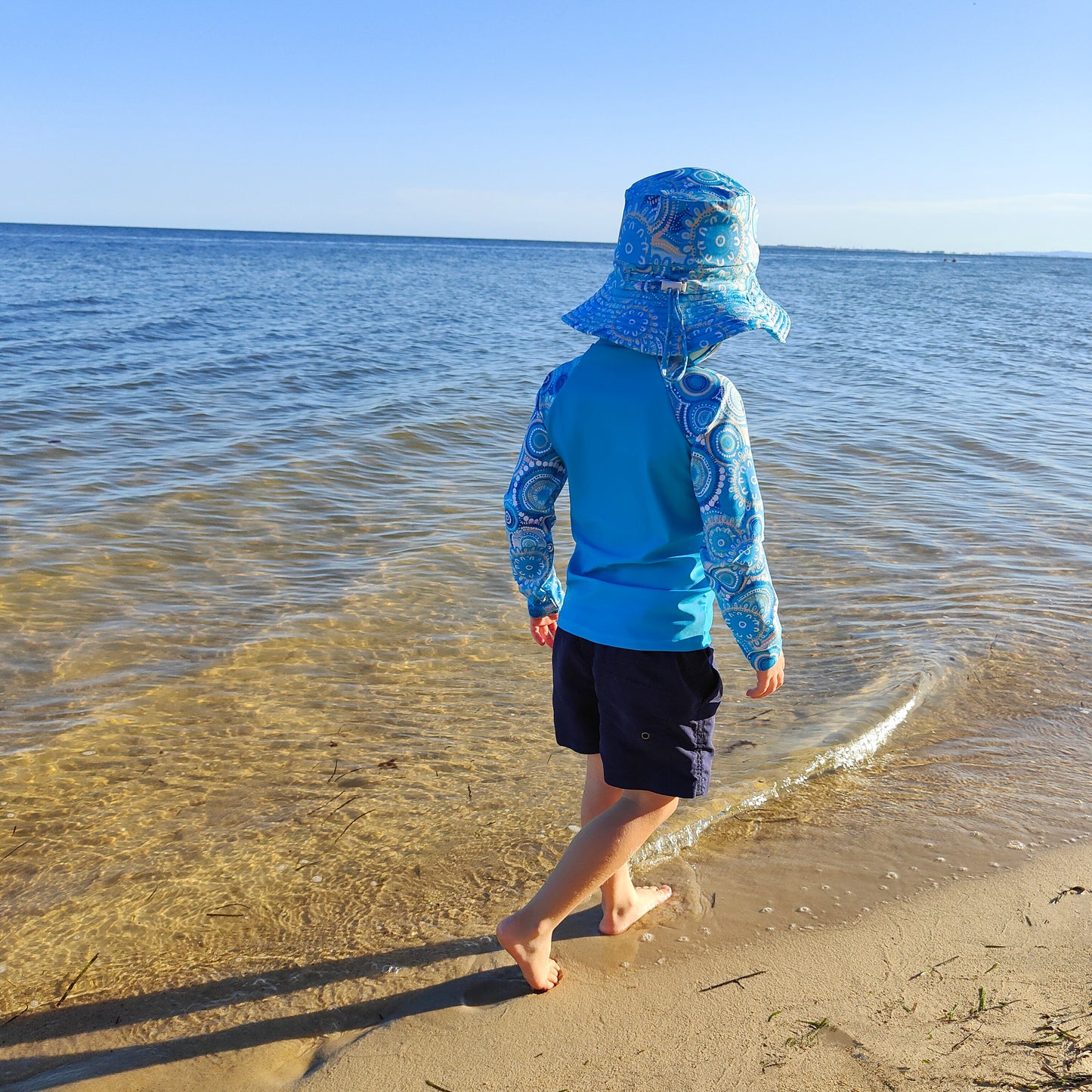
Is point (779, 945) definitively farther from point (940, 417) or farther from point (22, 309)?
point (22, 309)

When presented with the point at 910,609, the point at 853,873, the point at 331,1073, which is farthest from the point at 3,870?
the point at 910,609

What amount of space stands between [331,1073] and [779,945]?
1.20 m

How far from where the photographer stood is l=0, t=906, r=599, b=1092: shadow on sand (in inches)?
86.1

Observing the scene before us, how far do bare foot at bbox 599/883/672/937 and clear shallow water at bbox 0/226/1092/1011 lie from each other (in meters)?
0.37

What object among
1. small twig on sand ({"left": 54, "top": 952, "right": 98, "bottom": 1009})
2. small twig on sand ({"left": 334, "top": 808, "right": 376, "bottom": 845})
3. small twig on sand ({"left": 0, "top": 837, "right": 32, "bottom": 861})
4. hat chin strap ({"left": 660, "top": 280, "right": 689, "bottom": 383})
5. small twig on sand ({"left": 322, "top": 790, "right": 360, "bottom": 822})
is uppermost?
hat chin strap ({"left": 660, "top": 280, "right": 689, "bottom": 383})

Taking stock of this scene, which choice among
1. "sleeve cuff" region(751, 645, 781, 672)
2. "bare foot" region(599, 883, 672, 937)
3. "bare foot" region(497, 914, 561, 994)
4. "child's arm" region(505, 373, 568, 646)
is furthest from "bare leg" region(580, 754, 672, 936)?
"sleeve cuff" region(751, 645, 781, 672)

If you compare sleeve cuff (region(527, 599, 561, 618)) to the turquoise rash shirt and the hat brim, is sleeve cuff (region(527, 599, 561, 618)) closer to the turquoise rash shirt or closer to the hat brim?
the turquoise rash shirt

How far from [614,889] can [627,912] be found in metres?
0.11

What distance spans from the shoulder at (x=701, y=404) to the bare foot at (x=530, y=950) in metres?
1.28

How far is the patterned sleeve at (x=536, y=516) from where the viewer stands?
7.44 ft

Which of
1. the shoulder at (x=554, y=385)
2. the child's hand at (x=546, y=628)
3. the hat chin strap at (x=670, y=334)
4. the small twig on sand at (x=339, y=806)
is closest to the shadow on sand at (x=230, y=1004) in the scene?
the small twig on sand at (x=339, y=806)

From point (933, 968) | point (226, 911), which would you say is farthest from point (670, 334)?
point (226, 911)

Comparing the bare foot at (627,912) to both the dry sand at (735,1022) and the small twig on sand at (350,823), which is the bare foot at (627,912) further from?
the small twig on sand at (350,823)

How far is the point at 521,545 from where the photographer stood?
237 cm
